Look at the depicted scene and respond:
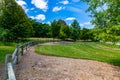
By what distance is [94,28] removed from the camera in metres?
19.0

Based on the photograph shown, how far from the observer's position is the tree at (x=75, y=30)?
96750mm

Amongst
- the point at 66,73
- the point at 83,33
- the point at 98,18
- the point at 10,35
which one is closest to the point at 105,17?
the point at 98,18

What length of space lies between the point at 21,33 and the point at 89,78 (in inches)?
1795

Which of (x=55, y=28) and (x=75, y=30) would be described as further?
(x=75, y=30)

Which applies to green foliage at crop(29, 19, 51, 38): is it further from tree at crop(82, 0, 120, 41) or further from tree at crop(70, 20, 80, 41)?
tree at crop(82, 0, 120, 41)

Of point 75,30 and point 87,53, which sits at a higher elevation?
point 75,30

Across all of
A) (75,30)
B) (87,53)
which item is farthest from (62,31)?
(87,53)

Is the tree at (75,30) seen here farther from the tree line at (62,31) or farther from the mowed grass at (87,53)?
the mowed grass at (87,53)

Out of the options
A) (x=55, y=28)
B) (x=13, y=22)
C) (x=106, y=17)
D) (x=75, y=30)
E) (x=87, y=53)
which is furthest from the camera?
(x=75, y=30)

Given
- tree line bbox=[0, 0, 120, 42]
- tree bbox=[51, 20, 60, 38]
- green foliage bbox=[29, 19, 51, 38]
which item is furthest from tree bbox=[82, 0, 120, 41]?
green foliage bbox=[29, 19, 51, 38]

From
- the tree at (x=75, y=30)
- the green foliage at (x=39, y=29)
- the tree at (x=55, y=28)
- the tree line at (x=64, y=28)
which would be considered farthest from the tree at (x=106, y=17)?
the green foliage at (x=39, y=29)

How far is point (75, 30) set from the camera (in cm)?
9731

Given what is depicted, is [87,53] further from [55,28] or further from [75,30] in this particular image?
[75,30]

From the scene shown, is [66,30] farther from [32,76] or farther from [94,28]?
[32,76]
